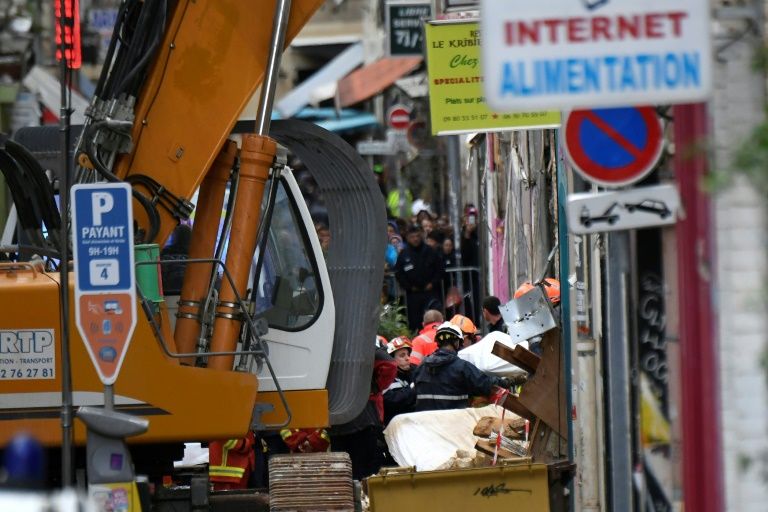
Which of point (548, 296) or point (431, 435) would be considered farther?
point (431, 435)

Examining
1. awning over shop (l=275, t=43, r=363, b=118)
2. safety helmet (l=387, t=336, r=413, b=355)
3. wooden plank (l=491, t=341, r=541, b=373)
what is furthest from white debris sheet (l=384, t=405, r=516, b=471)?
awning over shop (l=275, t=43, r=363, b=118)

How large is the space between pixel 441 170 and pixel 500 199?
14341mm

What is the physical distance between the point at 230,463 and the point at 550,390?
2.31 m

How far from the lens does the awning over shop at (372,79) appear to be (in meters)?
35.4

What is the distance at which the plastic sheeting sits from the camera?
44.0 ft

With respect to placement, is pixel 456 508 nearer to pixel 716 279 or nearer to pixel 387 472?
pixel 387 472

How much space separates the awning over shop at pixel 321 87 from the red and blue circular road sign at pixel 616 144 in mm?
32317

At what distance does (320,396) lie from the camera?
10430 mm

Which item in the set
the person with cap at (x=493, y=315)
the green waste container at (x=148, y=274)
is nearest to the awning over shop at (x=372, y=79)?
the person with cap at (x=493, y=315)

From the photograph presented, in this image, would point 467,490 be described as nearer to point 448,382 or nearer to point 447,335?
point 448,382

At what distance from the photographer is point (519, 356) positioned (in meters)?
11.9

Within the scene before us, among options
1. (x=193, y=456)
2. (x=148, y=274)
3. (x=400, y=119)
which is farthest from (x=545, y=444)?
(x=400, y=119)

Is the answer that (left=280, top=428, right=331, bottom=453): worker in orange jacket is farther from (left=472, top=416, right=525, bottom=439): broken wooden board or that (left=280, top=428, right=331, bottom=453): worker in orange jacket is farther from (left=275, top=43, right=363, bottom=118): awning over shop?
(left=275, top=43, right=363, bottom=118): awning over shop

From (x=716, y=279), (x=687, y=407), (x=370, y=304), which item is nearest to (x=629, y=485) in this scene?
(x=687, y=407)
